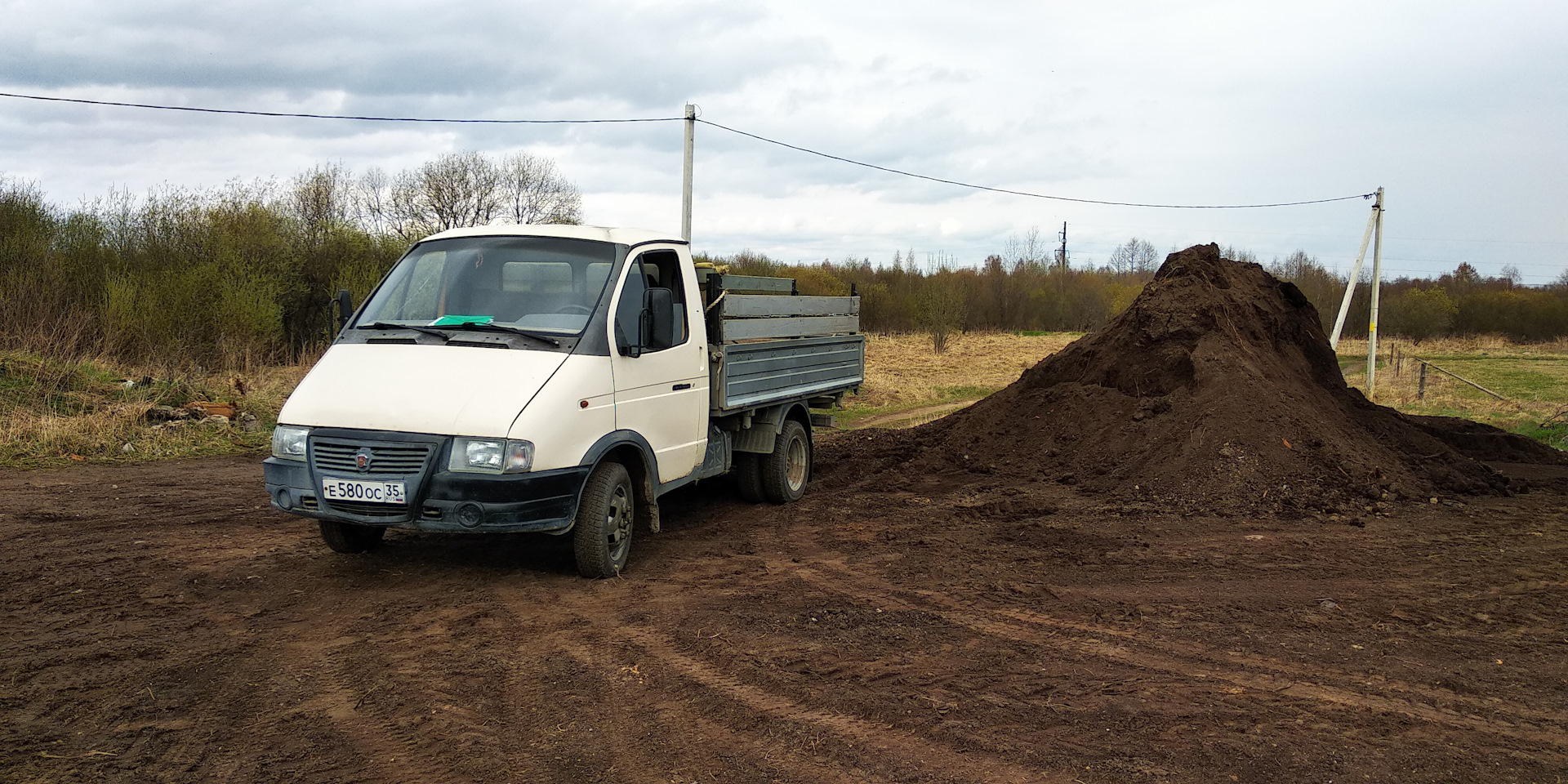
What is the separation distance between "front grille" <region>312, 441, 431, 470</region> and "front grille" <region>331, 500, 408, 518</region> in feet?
0.19

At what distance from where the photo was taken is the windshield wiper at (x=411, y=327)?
6.32m

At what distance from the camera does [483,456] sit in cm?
561

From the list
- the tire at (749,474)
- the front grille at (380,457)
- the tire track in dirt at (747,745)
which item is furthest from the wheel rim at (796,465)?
the tire track in dirt at (747,745)

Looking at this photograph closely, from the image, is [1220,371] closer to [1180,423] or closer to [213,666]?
[1180,423]

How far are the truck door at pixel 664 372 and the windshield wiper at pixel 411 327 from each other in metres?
1.05

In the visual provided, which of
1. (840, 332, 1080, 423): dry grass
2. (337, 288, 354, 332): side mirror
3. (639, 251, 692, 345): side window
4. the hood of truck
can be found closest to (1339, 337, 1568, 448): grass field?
(840, 332, 1080, 423): dry grass

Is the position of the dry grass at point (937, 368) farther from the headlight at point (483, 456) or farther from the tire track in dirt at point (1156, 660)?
the headlight at point (483, 456)

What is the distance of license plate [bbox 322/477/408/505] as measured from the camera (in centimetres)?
562

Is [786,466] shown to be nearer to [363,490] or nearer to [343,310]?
[343,310]

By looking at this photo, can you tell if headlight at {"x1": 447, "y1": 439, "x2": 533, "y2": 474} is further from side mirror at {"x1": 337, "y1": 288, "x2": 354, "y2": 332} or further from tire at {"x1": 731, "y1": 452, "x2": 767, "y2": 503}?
tire at {"x1": 731, "y1": 452, "x2": 767, "y2": 503}

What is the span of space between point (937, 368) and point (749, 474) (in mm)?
21127

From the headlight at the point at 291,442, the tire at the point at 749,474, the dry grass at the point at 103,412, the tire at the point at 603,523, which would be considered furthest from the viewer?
the dry grass at the point at 103,412

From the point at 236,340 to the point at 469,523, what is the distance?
16.1 meters

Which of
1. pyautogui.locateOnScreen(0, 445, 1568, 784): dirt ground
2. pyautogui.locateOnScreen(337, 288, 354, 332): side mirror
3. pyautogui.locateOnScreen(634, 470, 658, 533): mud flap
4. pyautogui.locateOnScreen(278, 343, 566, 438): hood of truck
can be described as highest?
pyautogui.locateOnScreen(337, 288, 354, 332): side mirror
